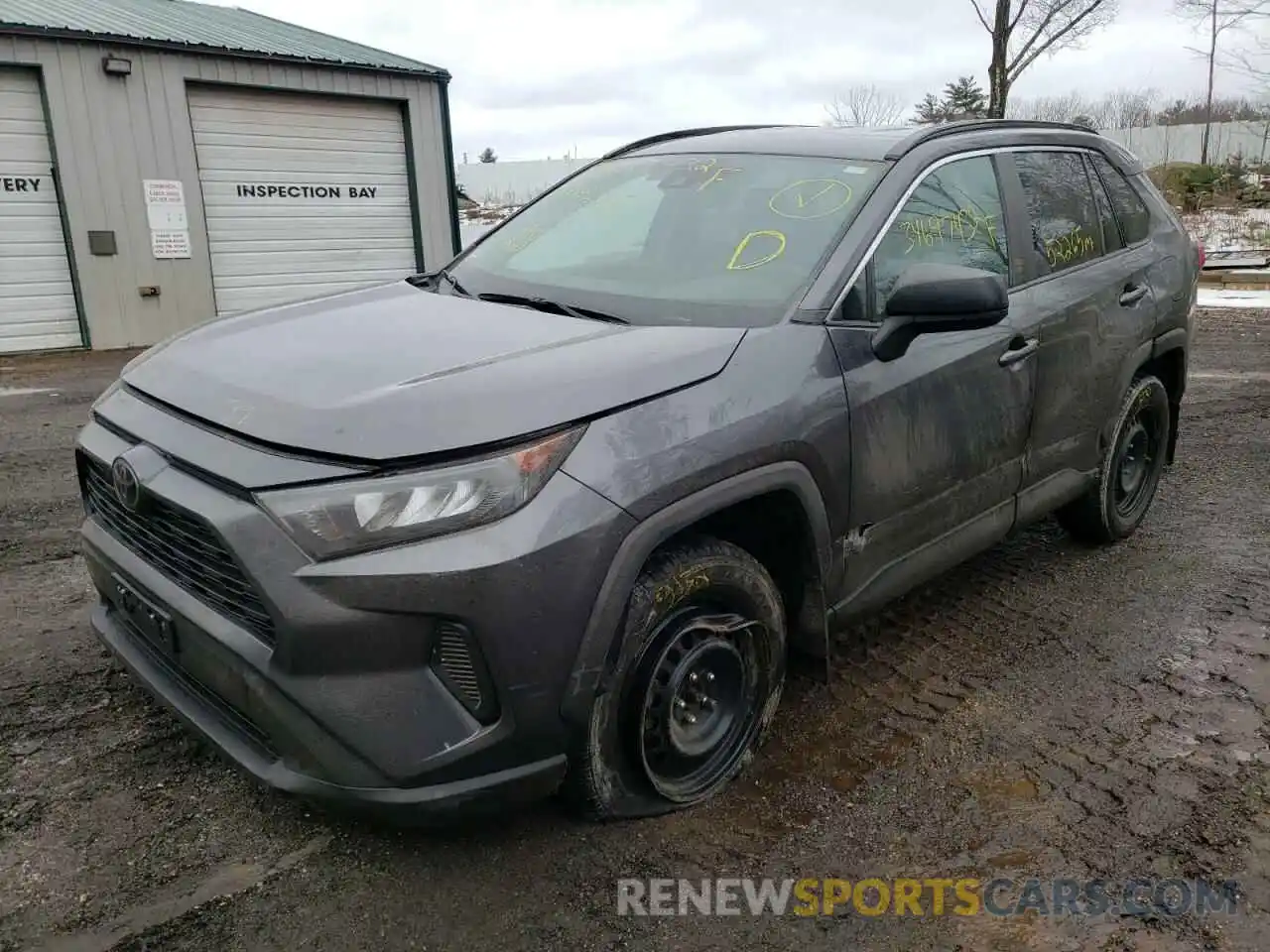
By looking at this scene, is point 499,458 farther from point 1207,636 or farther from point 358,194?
point 358,194

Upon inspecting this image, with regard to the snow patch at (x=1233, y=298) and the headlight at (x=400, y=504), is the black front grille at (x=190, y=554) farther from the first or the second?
the snow patch at (x=1233, y=298)

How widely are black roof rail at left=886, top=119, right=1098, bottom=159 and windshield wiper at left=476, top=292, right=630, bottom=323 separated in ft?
3.76

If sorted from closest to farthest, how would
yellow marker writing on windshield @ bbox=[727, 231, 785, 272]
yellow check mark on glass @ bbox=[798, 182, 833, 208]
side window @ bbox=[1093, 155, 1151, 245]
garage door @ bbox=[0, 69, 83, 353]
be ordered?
1. yellow marker writing on windshield @ bbox=[727, 231, 785, 272]
2. yellow check mark on glass @ bbox=[798, 182, 833, 208]
3. side window @ bbox=[1093, 155, 1151, 245]
4. garage door @ bbox=[0, 69, 83, 353]

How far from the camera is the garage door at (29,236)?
11.1 meters

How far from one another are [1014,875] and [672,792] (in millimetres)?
874

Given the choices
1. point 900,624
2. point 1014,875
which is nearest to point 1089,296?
point 900,624

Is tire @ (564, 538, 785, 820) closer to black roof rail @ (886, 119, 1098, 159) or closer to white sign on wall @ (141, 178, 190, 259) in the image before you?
black roof rail @ (886, 119, 1098, 159)

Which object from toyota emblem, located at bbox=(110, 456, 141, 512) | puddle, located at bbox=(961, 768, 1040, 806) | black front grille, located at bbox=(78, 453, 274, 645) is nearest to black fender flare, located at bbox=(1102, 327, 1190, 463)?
puddle, located at bbox=(961, 768, 1040, 806)

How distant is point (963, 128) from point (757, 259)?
3.91 feet

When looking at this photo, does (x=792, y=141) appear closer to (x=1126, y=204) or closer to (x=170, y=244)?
(x=1126, y=204)

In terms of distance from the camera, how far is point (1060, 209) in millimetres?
3949

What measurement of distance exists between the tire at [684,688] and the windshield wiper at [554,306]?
750 millimetres

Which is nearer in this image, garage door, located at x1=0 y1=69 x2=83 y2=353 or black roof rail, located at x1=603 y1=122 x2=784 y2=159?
black roof rail, located at x1=603 y1=122 x2=784 y2=159

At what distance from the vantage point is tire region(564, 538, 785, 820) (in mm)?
2383
